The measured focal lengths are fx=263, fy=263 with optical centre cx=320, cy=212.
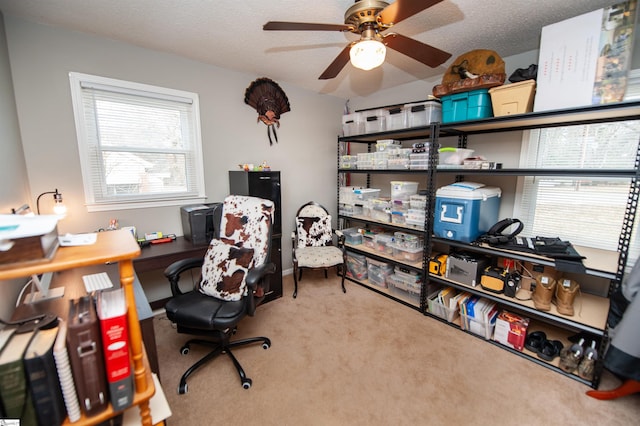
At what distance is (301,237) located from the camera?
336 cm

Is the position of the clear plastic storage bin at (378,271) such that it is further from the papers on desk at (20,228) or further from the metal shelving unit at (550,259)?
the papers on desk at (20,228)

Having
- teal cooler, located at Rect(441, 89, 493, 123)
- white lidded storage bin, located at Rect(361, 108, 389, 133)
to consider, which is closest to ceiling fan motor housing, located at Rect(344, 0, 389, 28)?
teal cooler, located at Rect(441, 89, 493, 123)

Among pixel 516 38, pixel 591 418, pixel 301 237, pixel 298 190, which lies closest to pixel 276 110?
pixel 298 190

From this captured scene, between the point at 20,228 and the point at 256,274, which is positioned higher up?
the point at 20,228

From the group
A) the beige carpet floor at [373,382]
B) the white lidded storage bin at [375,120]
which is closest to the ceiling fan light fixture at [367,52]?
the white lidded storage bin at [375,120]

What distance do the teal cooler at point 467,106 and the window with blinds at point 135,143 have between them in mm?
2403

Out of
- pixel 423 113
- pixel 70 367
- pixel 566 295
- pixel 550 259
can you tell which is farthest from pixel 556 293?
pixel 70 367

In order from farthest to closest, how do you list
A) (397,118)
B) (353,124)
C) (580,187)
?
(353,124) → (397,118) → (580,187)

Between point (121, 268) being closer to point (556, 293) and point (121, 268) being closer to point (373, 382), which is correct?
point (373, 382)

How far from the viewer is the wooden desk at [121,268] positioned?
734mm

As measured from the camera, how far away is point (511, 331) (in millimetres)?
2115

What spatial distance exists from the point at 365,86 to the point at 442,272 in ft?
7.73

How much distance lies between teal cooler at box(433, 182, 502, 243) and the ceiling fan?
1079 mm

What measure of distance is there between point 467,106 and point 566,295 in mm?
1611
